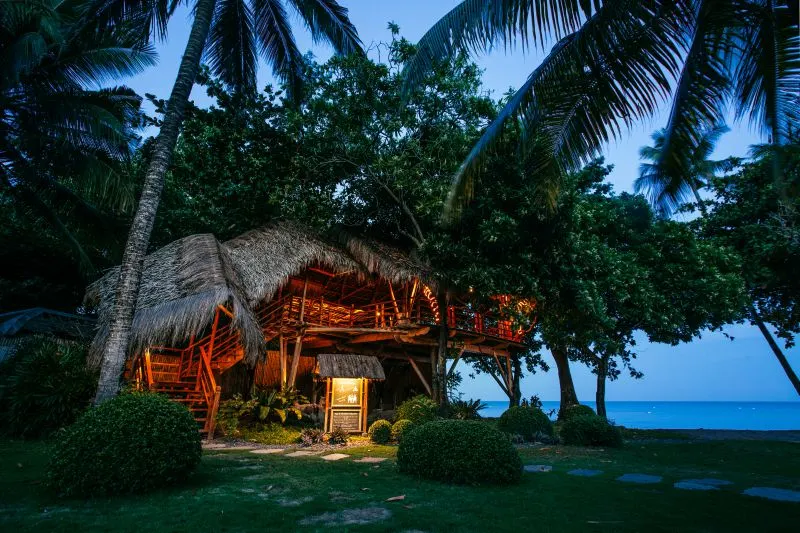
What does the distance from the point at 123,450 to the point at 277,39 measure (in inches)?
355

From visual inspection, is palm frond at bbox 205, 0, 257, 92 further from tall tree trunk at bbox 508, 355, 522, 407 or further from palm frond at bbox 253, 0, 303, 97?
tall tree trunk at bbox 508, 355, 522, 407

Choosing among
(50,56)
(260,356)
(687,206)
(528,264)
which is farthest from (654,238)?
(50,56)

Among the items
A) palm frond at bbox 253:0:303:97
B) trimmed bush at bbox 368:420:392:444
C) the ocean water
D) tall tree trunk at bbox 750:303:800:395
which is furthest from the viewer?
the ocean water

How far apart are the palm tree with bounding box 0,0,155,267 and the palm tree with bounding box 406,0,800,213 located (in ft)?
26.8

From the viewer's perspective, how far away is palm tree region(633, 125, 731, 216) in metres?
5.07

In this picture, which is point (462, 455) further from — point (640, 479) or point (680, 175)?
point (680, 175)

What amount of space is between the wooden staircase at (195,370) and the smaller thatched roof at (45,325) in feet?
8.52

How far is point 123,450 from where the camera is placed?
15.1ft

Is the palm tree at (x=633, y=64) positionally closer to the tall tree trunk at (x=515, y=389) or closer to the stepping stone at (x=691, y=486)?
the stepping stone at (x=691, y=486)

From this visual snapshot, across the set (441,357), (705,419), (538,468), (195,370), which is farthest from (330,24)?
(705,419)

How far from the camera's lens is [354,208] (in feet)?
49.0

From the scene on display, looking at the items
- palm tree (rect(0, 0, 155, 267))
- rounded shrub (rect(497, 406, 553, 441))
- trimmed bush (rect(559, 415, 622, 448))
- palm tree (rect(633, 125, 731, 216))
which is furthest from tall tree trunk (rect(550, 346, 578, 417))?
palm tree (rect(0, 0, 155, 267))

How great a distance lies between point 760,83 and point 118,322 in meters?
7.95

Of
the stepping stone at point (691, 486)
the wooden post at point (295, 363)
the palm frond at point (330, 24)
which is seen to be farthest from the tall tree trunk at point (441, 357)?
the palm frond at point (330, 24)
